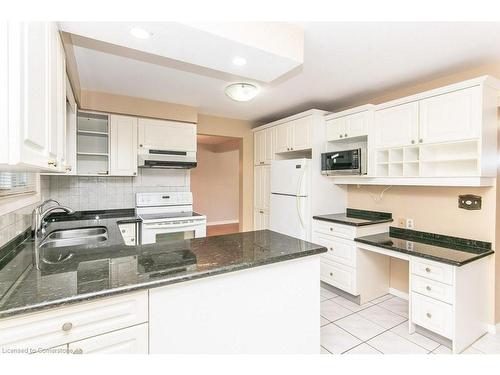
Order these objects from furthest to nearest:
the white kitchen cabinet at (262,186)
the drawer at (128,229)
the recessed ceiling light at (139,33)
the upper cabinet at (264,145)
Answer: the white kitchen cabinet at (262,186)
the upper cabinet at (264,145)
the drawer at (128,229)
the recessed ceiling light at (139,33)

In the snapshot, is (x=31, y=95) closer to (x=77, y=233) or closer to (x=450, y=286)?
(x=77, y=233)

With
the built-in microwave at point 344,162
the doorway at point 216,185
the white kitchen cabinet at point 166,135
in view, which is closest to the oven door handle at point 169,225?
the white kitchen cabinet at point 166,135

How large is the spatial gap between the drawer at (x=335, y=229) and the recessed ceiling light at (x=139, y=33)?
2.60 m

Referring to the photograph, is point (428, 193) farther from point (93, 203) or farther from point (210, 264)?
point (93, 203)

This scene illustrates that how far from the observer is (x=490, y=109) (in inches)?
86.9

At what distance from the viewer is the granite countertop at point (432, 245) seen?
2154mm

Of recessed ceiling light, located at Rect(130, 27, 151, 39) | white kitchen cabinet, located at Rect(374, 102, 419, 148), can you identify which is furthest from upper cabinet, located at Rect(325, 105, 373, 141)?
recessed ceiling light, located at Rect(130, 27, 151, 39)

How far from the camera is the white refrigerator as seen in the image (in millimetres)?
3385

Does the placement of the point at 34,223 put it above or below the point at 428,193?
below

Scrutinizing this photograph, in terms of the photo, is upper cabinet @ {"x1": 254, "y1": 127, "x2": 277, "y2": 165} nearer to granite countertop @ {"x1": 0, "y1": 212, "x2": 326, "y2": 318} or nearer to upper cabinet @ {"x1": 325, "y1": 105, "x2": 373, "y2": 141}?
upper cabinet @ {"x1": 325, "y1": 105, "x2": 373, "y2": 141}

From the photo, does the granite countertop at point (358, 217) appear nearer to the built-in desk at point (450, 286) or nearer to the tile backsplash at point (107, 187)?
the built-in desk at point (450, 286)

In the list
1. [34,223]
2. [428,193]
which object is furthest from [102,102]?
[428,193]

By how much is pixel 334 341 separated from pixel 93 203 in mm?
3208

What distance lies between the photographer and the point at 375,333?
2357 mm
